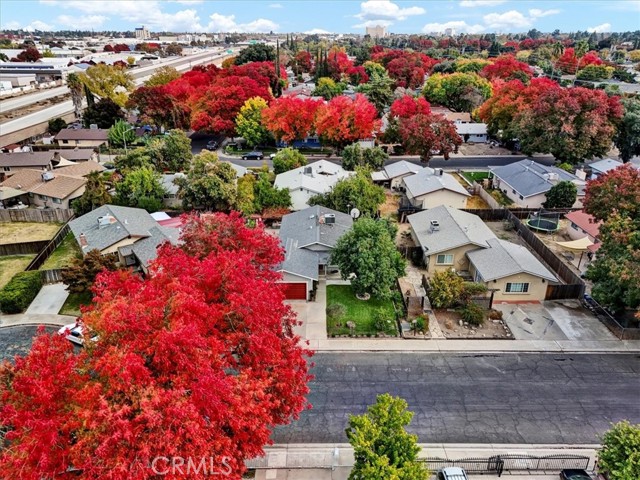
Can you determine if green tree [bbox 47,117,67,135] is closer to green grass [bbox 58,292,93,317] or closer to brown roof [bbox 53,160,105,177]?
brown roof [bbox 53,160,105,177]

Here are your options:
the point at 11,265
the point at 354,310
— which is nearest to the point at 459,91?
the point at 354,310

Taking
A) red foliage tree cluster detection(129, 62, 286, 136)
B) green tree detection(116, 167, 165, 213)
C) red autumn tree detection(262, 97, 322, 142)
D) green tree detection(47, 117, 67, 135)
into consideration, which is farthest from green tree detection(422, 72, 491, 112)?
green tree detection(47, 117, 67, 135)

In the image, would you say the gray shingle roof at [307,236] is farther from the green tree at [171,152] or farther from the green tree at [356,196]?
the green tree at [171,152]

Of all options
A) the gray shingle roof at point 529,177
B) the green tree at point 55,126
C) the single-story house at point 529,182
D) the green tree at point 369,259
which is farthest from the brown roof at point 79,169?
the gray shingle roof at point 529,177

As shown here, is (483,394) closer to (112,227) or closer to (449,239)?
(449,239)

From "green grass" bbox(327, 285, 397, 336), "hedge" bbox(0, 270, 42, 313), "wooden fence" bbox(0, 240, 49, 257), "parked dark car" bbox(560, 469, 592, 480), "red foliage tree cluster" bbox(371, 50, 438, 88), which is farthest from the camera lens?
"red foliage tree cluster" bbox(371, 50, 438, 88)

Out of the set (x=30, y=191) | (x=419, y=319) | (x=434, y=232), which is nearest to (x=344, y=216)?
(x=434, y=232)
